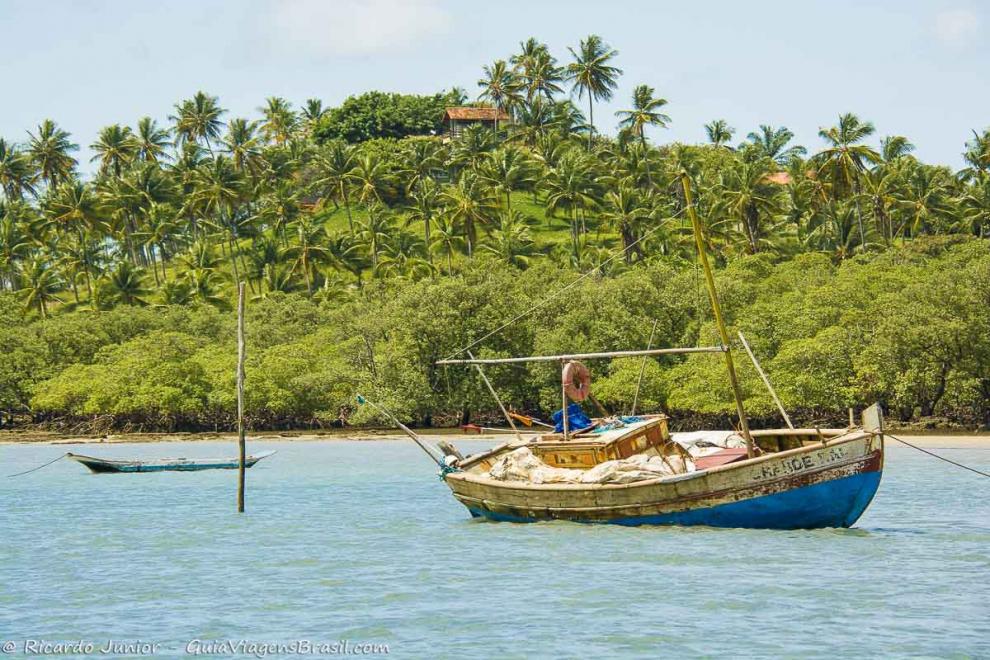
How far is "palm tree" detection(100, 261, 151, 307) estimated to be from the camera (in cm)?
9538

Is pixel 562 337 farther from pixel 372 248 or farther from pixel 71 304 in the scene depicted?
pixel 71 304

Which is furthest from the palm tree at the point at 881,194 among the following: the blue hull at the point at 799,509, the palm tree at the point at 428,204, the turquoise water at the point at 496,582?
the blue hull at the point at 799,509

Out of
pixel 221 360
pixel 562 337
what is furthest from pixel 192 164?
pixel 562 337

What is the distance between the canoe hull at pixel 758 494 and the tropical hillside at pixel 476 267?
48.2 ft

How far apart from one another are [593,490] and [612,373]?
130 feet

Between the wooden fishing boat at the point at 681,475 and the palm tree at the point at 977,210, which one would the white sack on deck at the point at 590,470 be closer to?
the wooden fishing boat at the point at 681,475

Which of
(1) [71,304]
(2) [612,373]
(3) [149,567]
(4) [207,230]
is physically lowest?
(3) [149,567]

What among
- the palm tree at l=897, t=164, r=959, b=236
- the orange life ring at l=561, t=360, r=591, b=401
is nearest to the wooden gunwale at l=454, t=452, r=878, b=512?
the orange life ring at l=561, t=360, r=591, b=401

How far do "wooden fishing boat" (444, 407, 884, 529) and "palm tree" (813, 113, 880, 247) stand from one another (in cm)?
5848

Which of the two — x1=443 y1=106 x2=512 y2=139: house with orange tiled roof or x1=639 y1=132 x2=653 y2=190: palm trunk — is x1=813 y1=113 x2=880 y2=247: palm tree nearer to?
x1=639 y1=132 x2=653 y2=190: palm trunk

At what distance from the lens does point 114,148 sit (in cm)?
10925

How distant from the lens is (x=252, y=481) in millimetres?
46781

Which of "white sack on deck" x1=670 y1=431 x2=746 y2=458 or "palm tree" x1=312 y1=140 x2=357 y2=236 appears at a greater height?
"palm tree" x1=312 y1=140 x2=357 y2=236

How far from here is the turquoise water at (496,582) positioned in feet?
58.1
